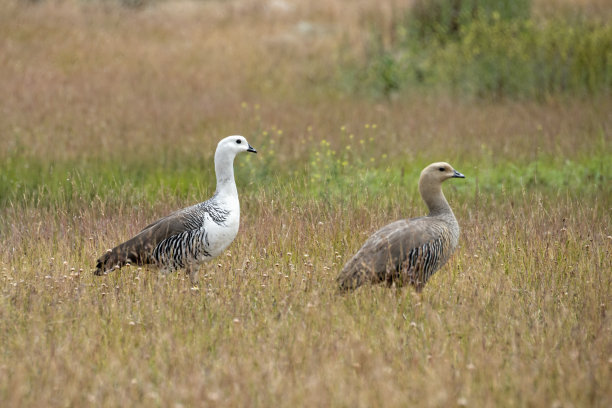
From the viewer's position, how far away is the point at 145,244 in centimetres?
737

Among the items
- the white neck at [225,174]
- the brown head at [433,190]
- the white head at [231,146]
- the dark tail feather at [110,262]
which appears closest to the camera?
the dark tail feather at [110,262]

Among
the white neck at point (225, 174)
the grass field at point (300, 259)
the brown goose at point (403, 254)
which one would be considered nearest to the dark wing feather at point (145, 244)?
the grass field at point (300, 259)

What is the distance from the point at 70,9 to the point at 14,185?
20621 mm

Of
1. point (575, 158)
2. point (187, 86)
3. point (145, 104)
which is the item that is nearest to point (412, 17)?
point (187, 86)

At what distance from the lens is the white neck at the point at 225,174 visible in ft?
25.1

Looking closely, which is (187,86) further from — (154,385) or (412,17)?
(154,385)

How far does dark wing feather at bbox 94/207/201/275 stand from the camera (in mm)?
7234

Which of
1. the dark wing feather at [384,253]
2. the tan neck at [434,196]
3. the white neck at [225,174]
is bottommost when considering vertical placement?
the dark wing feather at [384,253]

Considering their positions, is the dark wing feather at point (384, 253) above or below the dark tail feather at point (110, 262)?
above

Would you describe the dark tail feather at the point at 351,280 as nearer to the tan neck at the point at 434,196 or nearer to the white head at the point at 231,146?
the tan neck at the point at 434,196

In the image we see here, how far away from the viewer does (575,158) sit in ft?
43.6

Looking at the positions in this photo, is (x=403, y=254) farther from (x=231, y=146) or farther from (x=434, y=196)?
(x=231, y=146)

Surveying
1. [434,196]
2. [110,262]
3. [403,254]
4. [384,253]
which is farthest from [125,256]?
[434,196]

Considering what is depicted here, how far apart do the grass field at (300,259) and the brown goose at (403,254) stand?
193mm
